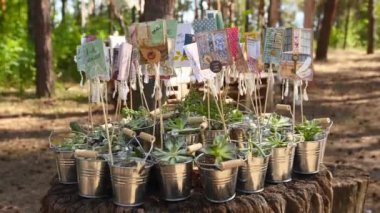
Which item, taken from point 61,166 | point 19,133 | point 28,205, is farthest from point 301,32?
point 19,133

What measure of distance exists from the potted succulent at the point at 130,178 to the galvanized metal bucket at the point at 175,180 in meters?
0.08

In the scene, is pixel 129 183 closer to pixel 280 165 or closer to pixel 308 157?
pixel 280 165

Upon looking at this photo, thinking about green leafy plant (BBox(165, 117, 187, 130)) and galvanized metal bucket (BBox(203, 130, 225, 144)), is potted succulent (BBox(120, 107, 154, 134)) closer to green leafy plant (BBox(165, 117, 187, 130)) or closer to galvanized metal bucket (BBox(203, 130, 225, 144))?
green leafy plant (BBox(165, 117, 187, 130))

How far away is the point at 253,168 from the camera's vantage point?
2.36 meters

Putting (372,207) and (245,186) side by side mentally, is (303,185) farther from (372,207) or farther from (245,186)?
(372,207)

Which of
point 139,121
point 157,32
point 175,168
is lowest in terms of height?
point 175,168

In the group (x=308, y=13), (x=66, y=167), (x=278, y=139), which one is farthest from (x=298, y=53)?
(x=308, y=13)

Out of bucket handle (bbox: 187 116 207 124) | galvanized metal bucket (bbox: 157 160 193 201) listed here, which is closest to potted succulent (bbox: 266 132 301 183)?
bucket handle (bbox: 187 116 207 124)

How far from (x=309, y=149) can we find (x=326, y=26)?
1221 centimetres

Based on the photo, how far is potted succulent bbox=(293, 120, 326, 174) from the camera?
2.65 meters

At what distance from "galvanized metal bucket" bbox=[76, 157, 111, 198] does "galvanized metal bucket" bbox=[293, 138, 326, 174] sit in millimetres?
1052

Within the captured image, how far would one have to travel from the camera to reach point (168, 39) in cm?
233

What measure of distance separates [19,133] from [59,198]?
15.5ft

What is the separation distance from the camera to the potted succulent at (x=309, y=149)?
2648 mm
